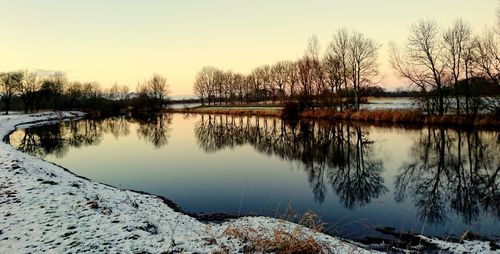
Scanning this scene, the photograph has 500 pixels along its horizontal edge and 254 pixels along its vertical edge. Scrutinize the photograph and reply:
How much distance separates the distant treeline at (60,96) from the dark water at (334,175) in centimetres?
5110

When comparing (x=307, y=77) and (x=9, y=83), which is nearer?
(x=307, y=77)

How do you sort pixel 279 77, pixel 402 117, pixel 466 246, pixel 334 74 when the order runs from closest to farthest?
pixel 466 246 < pixel 402 117 < pixel 334 74 < pixel 279 77

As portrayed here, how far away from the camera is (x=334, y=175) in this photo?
16.0 meters

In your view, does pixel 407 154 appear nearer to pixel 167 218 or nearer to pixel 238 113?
pixel 167 218

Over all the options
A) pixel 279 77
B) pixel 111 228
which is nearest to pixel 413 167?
pixel 111 228

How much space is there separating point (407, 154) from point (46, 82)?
83160mm

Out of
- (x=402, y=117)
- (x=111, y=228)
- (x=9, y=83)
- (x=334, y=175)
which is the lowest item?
(x=334, y=175)

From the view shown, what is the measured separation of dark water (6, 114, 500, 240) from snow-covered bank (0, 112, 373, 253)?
1.10m

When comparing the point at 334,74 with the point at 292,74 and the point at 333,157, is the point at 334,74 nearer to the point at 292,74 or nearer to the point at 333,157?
the point at 292,74

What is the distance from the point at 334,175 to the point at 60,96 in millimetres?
91110

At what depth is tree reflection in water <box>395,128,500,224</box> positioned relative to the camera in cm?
1073

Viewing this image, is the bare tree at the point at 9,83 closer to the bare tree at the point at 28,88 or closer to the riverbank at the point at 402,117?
the bare tree at the point at 28,88

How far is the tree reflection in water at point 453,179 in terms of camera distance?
10.7m

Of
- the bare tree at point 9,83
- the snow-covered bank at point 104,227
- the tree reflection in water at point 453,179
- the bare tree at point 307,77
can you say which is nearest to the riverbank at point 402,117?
the bare tree at point 307,77
